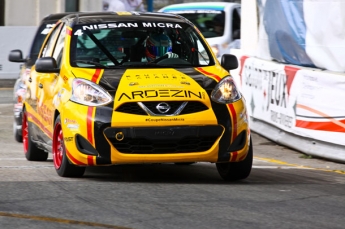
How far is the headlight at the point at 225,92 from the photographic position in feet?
30.3

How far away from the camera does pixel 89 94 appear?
9.16 m

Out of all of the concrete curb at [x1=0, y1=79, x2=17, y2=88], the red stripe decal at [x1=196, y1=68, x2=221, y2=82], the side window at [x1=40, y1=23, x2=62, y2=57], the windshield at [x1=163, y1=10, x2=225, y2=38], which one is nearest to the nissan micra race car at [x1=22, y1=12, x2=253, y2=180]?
the red stripe decal at [x1=196, y1=68, x2=221, y2=82]

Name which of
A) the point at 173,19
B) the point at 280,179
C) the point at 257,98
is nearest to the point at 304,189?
the point at 280,179

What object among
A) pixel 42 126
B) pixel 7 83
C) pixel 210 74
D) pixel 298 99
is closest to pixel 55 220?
pixel 210 74

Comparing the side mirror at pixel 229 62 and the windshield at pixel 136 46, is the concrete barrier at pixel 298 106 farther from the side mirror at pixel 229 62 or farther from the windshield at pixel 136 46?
the windshield at pixel 136 46

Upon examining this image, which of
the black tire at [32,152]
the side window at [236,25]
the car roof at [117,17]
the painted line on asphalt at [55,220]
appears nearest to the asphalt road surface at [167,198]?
the painted line on asphalt at [55,220]

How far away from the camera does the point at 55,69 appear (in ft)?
32.7

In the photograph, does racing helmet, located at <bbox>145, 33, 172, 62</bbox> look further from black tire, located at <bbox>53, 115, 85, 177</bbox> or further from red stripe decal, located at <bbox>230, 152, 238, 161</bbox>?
red stripe decal, located at <bbox>230, 152, 238, 161</bbox>

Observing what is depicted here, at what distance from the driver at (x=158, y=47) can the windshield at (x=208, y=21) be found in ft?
42.5

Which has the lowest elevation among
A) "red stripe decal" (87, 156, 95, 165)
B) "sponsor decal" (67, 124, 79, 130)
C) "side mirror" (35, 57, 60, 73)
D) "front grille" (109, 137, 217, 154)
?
"red stripe decal" (87, 156, 95, 165)

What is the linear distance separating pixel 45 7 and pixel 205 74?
21.9m

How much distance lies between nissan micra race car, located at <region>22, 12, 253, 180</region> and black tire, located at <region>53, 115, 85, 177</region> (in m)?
0.01

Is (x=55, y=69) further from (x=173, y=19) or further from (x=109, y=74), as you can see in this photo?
(x=173, y=19)

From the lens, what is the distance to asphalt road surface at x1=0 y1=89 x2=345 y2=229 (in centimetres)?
726
